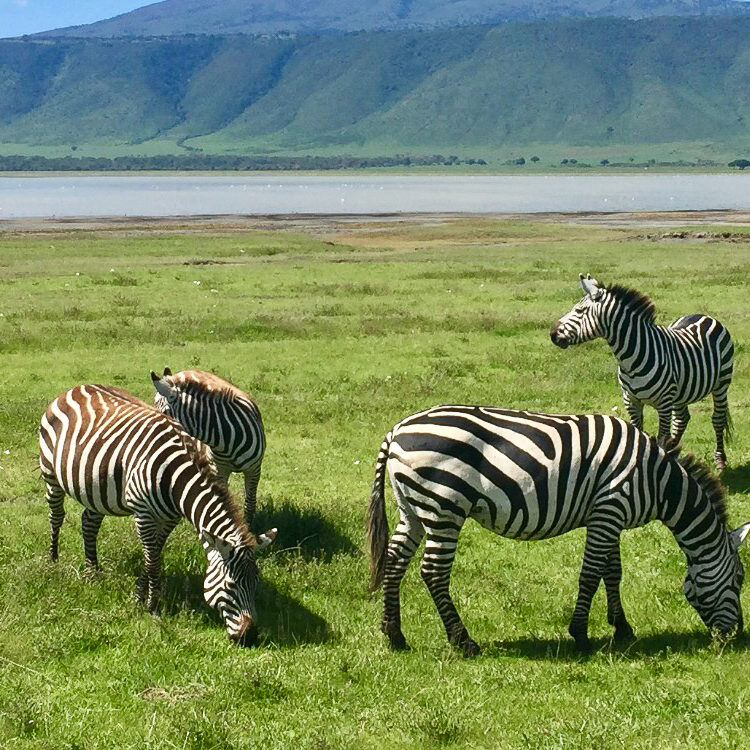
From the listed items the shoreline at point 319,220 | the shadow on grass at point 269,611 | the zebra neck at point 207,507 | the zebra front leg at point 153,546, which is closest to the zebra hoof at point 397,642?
the shadow on grass at point 269,611

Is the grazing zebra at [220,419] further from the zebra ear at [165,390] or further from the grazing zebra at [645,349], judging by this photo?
the grazing zebra at [645,349]

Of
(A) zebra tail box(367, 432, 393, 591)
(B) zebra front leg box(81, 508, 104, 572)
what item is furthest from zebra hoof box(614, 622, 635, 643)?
(B) zebra front leg box(81, 508, 104, 572)

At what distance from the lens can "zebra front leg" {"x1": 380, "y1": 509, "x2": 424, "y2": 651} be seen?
9539 mm

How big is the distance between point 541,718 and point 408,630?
2.10 metres

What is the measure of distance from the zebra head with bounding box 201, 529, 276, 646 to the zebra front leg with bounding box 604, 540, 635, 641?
9.51ft

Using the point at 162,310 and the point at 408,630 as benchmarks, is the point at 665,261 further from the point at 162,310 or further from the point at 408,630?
the point at 408,630

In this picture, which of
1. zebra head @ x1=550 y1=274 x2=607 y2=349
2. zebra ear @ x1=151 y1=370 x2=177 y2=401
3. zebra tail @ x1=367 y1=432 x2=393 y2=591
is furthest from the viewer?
zebra head @ x1=550 y1=274 x2=607 y2=349

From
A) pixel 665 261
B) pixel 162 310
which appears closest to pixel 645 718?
pixel 162 310

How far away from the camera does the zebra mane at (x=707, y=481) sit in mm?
9539

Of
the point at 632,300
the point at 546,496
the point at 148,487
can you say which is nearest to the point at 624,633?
the point at 546,496

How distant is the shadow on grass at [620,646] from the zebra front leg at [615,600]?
0.33 feet

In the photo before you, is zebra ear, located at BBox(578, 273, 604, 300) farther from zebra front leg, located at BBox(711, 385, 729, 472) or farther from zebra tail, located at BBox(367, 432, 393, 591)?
zebra tail, located at BBox(367, 432, 393, 591)

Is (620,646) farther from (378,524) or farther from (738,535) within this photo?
(378,524)

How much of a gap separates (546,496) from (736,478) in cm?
676
